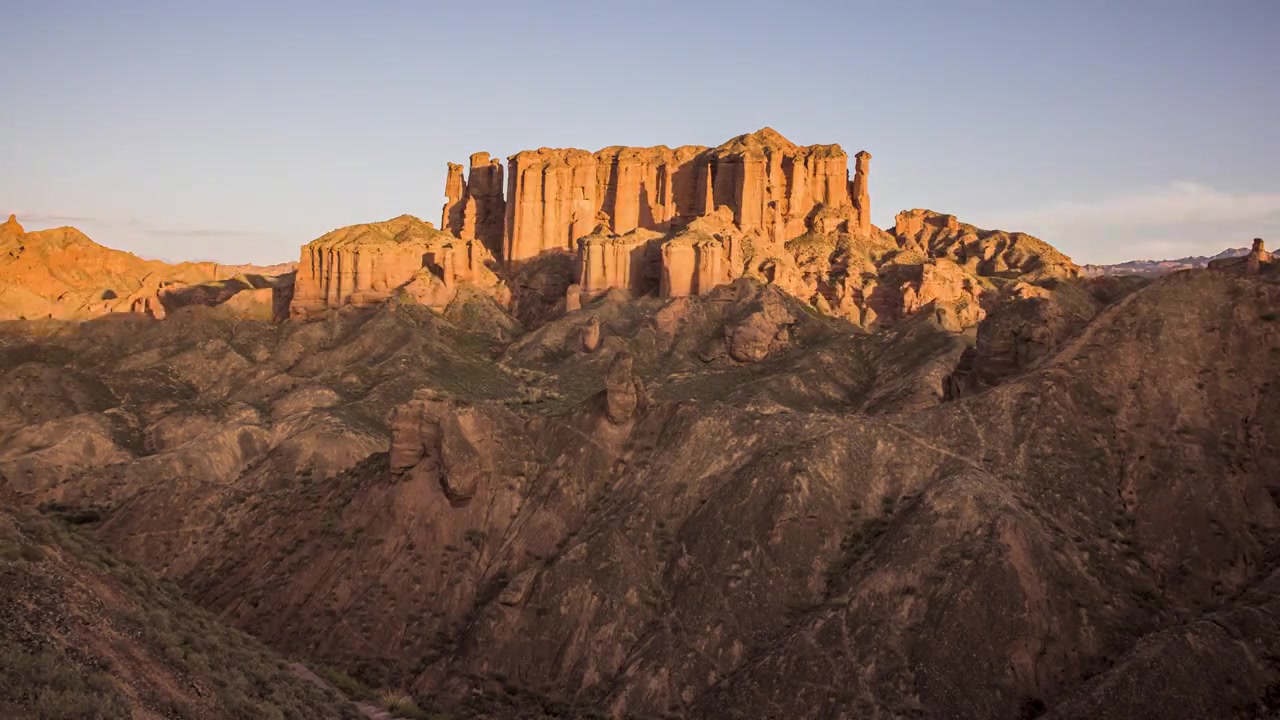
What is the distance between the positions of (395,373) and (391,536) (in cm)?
4417

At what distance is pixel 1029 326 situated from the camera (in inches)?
2138

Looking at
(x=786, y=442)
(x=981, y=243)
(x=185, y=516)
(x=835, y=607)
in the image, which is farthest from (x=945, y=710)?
(x=981, y=243)

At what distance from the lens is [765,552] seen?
44.2 metres

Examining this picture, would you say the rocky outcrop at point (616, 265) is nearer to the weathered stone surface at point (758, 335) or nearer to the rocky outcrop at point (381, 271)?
the rocky outcrop at point (381, 271)

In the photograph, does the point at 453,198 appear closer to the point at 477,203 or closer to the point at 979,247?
the point at 477,203

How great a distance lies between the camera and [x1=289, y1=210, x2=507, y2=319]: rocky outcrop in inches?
4550

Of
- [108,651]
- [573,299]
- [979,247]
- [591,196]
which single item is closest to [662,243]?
[573,299]

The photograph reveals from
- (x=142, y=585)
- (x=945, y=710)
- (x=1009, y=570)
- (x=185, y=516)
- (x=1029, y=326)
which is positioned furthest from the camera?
(x=185, y=516)

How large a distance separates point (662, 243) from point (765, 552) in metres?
76.4

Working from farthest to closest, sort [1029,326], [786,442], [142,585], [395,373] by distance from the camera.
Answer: [395,373]
[1029,326]
[786,442]
[142,585]

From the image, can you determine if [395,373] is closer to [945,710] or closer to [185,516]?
[185,516]

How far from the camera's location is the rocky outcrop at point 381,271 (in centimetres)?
11556

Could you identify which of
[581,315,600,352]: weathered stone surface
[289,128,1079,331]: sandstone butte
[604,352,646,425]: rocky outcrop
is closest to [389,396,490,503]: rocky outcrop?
[604,352,646,425]: rocky outcrop

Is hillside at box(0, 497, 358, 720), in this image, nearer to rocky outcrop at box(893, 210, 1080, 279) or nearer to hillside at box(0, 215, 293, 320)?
hillside at box(0, 215, 293, 320)
